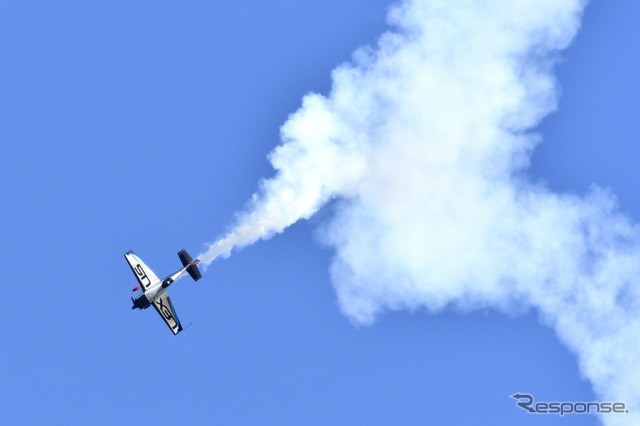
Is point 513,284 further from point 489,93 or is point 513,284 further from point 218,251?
point 218,251

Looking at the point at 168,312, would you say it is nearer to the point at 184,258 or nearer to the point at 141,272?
the point at 141,272

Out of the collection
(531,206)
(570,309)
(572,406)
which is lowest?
(572,406)

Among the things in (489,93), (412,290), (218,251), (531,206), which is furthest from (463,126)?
(218,251)

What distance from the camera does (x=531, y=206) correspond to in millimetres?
68562

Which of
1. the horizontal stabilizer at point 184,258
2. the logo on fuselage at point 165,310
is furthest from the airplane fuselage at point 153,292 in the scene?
the logo on fuselage at point 165,310

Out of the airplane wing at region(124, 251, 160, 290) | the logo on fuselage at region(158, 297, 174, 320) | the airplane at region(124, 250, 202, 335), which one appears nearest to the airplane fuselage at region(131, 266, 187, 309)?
the airplane at region(124, 250, 202, 335)

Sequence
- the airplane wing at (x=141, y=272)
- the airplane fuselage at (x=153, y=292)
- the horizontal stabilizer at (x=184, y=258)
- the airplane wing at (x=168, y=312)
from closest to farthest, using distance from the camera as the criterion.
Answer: the horizontal stabilizer at (x=184, y=258)
the airplane fuselage at (x=153, y=292)
the airplane wing at (x=141, y=272)
the airplane wing at (x=168, y=312)

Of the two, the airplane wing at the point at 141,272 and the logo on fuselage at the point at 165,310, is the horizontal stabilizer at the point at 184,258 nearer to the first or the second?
the airplane wing at the point at 141,272

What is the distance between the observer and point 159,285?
70.1m

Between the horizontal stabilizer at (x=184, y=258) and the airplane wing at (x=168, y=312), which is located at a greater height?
the horizontal stabilizer at (x=184, y=258)

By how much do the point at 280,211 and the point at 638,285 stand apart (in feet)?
77.8

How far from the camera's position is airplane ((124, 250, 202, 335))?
224 feet

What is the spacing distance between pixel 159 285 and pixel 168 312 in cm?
277

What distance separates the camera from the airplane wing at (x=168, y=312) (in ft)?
235
